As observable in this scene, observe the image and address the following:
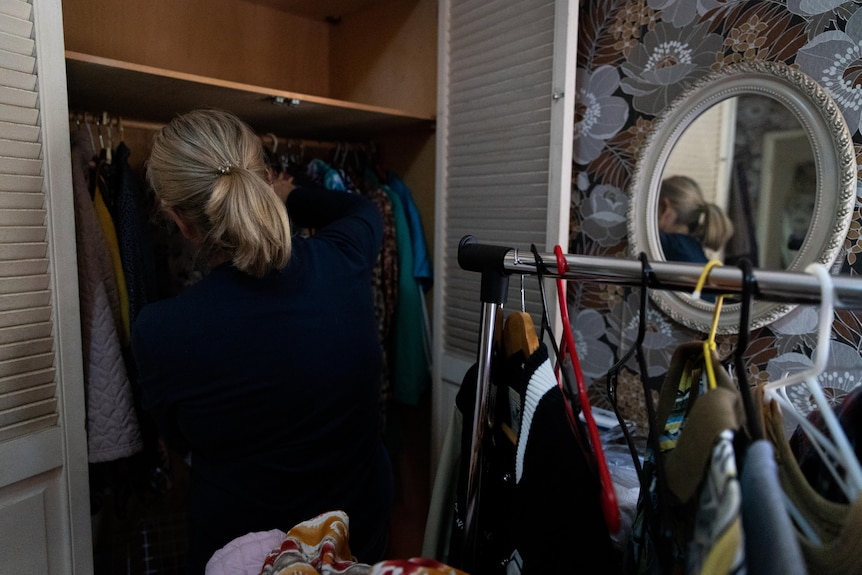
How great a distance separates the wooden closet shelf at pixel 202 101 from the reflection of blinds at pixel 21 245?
11cm

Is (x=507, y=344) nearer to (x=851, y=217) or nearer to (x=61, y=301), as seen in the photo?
(x=851, y=217)

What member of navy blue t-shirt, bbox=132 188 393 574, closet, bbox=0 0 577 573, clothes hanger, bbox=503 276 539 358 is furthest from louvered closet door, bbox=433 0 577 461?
clothes hanger, bbox=503 276 539 358

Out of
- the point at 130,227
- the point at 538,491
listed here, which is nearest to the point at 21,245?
the point at 130,227

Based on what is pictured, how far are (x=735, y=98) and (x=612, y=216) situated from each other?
40cm

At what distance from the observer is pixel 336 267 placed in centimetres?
124

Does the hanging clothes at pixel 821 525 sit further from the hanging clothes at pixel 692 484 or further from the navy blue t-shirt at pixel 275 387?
the navy blue t-shirt at pixel 275 387

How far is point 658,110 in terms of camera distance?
146cm

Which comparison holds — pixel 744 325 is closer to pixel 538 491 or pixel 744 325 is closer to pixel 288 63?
pixel 538 491

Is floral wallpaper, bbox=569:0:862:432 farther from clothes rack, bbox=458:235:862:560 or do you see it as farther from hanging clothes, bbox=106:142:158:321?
hanging clothes, bbox=106:142:158:321

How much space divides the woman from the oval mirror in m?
0.75

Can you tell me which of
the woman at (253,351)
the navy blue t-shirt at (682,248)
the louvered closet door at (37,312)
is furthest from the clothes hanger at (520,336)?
the louvered closet door at (37,312)

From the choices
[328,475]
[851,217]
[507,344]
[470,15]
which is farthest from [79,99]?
[851,217]

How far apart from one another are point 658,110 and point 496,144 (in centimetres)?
42

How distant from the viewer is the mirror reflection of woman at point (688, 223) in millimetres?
1361
